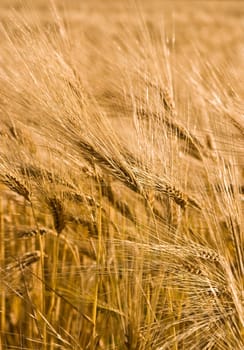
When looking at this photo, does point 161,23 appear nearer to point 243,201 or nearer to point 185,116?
point 185,116

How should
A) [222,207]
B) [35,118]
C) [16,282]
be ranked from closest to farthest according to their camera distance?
1. [222,207]
2. [35,118]
3. [16,282]

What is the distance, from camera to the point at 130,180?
102 cm

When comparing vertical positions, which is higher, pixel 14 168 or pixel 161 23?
pixel 161 23

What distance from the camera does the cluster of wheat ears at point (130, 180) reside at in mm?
985

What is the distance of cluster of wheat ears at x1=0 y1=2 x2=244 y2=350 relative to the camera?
98 cm

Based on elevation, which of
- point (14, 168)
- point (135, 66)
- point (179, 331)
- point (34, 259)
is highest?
point (135, 66)

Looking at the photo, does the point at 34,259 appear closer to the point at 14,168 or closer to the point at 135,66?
the point at 14,168

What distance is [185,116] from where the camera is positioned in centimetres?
114

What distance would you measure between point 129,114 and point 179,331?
0.32 metres

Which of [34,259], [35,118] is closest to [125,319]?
[34,259]

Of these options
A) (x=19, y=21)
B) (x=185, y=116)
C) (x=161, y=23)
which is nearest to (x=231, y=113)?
(x=185, y=116)

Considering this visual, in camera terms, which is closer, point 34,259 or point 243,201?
point 243,201

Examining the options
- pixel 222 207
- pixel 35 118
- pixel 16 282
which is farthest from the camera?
pixel 16 282

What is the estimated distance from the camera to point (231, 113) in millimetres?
1060
